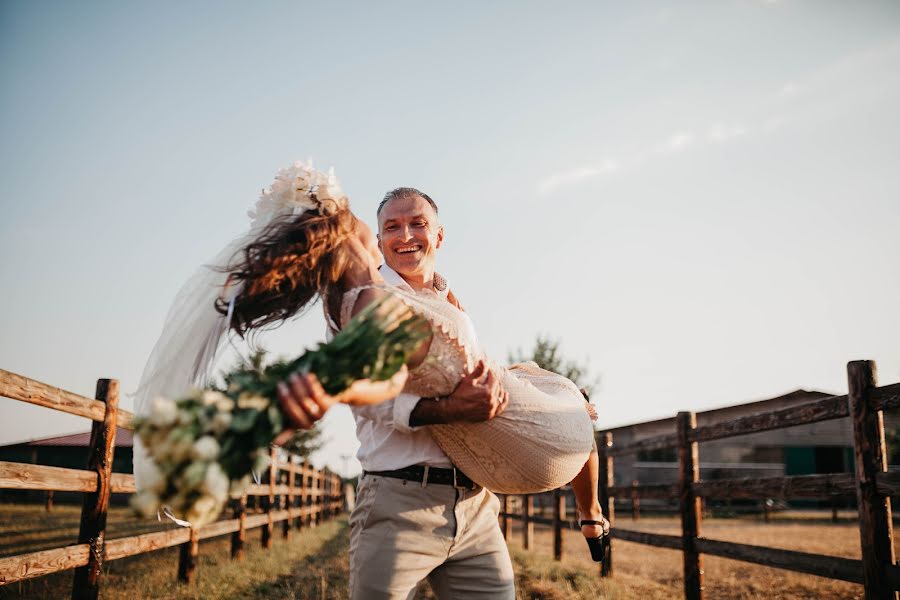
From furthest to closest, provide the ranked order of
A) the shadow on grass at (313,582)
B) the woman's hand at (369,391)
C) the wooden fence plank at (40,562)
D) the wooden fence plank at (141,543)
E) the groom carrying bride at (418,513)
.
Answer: the shadow on grass at (313,582), the wooden fence plank at (141,543), the wooden fence plank at (40,562), the groom carrying bride at (418,513), the woman's hand at (369,391)

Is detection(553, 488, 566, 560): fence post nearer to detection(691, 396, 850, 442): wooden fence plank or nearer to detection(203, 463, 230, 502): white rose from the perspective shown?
detection(691, 396, 850, 442): wooden fence plank

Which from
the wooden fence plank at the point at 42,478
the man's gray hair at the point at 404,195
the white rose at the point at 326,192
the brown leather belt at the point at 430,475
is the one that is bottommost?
the wooden fence plank at the point at 42,478

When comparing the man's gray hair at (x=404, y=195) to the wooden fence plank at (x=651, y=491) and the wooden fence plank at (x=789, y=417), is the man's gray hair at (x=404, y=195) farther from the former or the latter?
the wooden fence plank at (x=651, y=491)

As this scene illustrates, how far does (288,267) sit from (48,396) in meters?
3.08

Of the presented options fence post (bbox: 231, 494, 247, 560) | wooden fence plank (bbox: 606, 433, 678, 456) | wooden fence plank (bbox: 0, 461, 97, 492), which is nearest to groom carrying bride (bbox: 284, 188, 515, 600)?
wooden fence plank (bbox: 0, 461, 97, 492)

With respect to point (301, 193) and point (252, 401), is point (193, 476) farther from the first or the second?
point (301, 193)

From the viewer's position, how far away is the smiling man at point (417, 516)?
221 centimetres

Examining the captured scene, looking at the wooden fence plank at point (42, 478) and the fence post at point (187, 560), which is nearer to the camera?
the wooden fence plank at point (42, 478)

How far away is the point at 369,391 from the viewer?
1.59 meters

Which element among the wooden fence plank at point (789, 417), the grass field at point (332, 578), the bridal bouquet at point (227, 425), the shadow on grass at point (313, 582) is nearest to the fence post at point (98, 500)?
the grass field at point (332, 578)

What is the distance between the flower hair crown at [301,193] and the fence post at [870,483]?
3.59 meters

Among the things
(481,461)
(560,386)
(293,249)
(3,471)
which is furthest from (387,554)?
(3,471)

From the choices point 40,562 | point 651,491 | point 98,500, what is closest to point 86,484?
point 98,500

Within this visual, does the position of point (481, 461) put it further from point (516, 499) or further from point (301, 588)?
point (516, 499)
